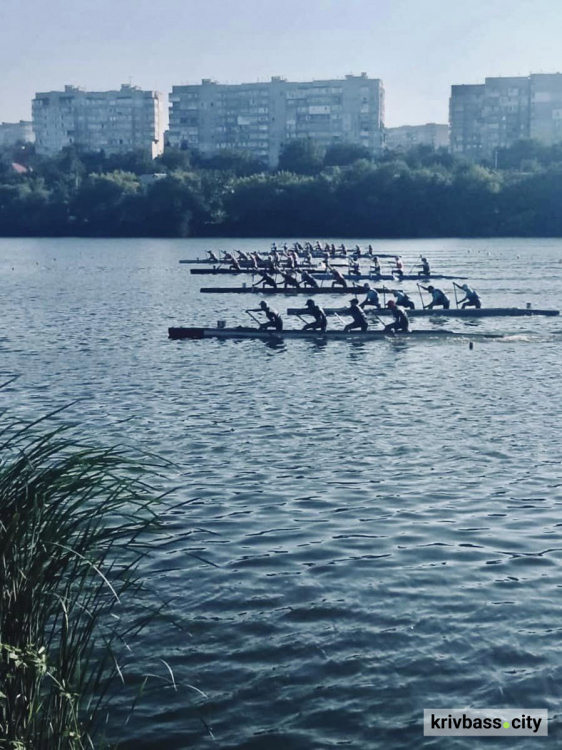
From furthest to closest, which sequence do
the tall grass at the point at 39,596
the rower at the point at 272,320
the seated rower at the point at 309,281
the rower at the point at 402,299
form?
the seated rower at the point at 309,281 → the rower at the point at 402,299 → the rower at the point at 272,320 → the tall grass at the point at 39,596

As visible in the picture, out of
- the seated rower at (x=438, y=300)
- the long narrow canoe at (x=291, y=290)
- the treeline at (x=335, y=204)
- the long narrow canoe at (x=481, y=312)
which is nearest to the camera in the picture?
the long narrow canoe at (x=481, y=312)

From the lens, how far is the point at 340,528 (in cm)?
1473

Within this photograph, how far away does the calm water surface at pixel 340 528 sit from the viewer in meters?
10.1

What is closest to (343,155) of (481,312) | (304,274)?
(304,274)

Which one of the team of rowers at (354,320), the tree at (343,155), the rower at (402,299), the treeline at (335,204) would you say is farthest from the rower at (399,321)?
the tree at (343,155)

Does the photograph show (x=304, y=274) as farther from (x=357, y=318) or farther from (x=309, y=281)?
(x=357, y=318)

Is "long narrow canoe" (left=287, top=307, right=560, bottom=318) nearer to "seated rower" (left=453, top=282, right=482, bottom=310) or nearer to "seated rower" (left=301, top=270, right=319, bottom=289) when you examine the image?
"seated rower" (left=453, top=282, right=482, bottom=310)

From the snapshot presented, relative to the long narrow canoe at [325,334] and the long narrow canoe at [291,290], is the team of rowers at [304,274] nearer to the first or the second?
the long narrow canoe at [291,290]

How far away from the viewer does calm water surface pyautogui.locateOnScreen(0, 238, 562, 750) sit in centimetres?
1008

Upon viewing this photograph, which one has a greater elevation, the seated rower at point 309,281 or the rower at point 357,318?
the seated rower at point 309,281

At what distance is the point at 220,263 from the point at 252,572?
60.8 metres

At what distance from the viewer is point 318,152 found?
15525cm

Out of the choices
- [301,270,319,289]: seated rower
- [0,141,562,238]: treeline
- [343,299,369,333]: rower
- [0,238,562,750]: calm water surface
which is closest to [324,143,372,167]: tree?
[0,141,562,238]: treeline

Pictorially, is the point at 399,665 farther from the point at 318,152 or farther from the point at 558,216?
the point at 318,152
